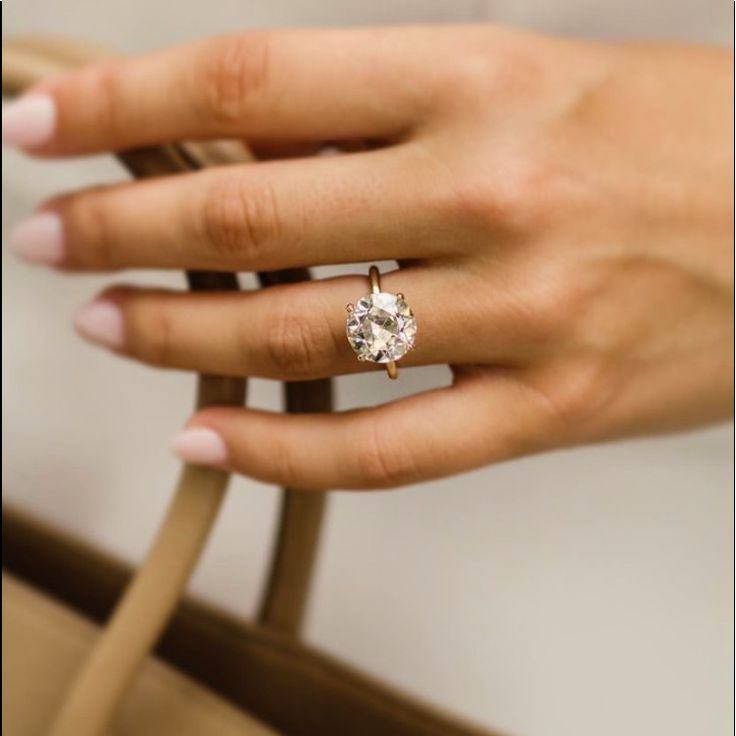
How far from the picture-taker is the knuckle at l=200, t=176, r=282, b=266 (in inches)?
12.2

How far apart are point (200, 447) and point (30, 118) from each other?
0.16m

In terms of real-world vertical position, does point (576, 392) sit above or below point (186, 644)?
above

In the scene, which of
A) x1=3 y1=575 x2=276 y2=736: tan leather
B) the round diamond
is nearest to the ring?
the round diamond

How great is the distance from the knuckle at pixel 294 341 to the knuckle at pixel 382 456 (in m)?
0.04

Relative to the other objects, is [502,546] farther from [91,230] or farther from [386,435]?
[91,230]

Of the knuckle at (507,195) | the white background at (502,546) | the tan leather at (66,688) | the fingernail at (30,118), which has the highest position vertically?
the fingernail at (30,118)

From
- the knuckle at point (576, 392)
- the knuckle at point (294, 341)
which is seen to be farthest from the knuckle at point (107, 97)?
the knuckle at point (576, 392)

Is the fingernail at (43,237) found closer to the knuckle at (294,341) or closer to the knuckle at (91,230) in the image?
the knuckle at (91,230)

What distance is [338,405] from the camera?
0.45 metres

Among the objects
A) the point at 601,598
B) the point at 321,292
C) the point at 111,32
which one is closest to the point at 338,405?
the point at 321,292

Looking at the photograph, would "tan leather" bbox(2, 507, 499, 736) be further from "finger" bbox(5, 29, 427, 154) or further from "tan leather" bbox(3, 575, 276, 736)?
"finger" bbox(5, 29, 427, 154)

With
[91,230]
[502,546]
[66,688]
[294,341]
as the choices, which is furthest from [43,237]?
[502,546]

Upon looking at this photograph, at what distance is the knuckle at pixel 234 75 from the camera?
309 mm

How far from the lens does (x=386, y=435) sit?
13.2 inches
